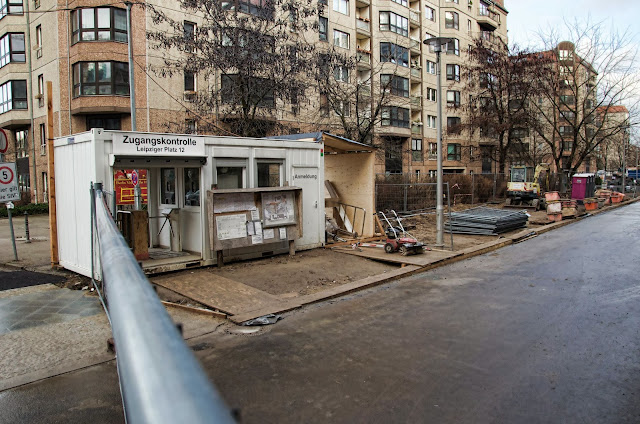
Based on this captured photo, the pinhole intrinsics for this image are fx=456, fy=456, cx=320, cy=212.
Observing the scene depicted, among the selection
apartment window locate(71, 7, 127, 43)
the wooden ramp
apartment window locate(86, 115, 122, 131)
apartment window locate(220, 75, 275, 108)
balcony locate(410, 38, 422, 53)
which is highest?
balcony locate(410, 38, 422, 53)

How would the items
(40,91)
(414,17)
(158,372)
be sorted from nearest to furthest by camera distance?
(158,372), (40,91), (414,17)

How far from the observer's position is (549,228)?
745 inches

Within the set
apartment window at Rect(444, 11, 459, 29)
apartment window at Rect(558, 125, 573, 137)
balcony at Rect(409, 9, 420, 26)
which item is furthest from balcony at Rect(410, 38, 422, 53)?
apartment window at Rect(558, 125, 573, 137)

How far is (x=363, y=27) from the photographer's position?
41469 millimetres

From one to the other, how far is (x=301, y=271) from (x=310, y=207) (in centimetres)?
279

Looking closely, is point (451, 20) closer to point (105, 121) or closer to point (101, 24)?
point (101, 24)

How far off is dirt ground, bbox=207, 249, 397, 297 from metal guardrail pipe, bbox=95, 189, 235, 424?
7142mm

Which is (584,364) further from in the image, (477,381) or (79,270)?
(79,270)

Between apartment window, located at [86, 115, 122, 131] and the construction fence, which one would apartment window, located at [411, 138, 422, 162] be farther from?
apartment window, located at [86, 115, 122, 131]

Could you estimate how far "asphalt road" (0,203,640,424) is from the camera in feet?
13.4

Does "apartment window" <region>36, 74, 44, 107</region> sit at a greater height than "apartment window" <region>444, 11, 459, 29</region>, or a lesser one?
lesser

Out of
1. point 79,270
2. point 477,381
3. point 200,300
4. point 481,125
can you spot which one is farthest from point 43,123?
point 477,381

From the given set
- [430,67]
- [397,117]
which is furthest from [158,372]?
[430,67]

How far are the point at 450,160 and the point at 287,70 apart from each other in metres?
38.5
